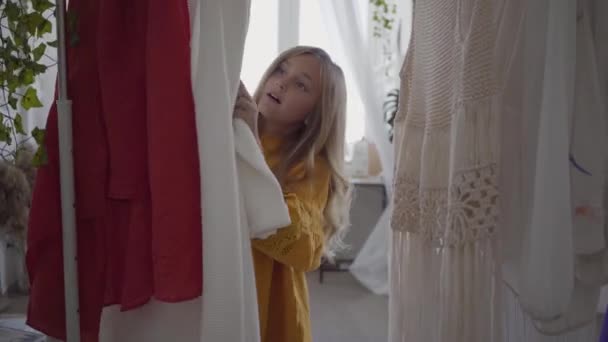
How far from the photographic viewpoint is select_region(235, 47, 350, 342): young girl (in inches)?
35.8

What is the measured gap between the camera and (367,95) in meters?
2.21

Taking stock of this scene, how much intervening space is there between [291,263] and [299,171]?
24 centimetres

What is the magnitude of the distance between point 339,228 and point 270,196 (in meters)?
0.60

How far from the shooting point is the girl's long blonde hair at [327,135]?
3.55ft

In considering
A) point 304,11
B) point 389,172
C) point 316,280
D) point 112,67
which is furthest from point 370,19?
point 112,67

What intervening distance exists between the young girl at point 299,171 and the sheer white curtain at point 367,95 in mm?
916

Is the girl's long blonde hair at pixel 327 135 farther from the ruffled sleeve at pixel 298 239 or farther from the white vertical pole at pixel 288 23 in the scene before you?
the white vertical pole at pixel 288 23

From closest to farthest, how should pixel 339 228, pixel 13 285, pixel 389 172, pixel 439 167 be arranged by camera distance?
pixel 439 167, pixel 339 228, pixel 13 285, pixel 389 172

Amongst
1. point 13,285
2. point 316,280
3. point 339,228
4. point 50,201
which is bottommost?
point 316,280

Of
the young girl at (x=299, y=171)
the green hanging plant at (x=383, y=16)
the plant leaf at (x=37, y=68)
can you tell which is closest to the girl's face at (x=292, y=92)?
the young girl at (x=299, y=171)

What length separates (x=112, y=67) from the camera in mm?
566

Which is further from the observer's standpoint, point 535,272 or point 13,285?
point 13,285

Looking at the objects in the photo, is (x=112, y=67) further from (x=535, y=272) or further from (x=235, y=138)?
(x=535, y=272)

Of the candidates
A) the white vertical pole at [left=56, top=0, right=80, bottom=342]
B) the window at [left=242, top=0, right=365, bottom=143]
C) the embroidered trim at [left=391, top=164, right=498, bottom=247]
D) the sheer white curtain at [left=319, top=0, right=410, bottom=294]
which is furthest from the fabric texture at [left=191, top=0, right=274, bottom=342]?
the window at [left=242, top=0, right=365, bottom=143]
